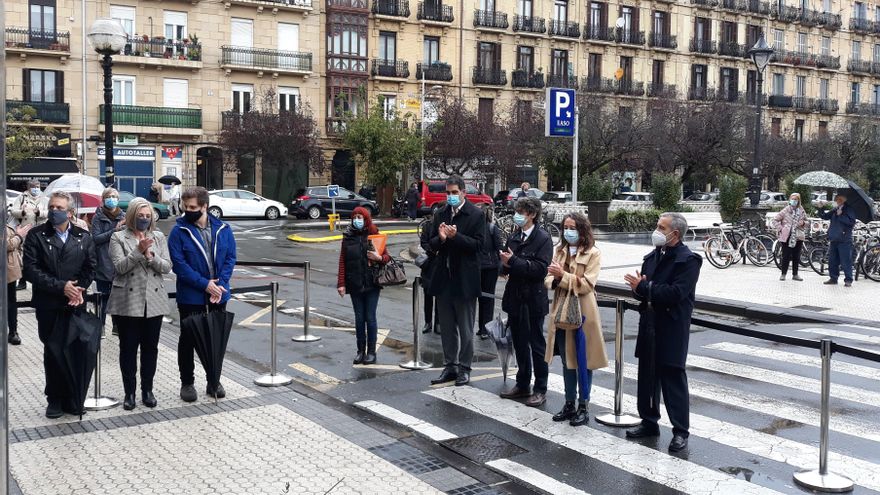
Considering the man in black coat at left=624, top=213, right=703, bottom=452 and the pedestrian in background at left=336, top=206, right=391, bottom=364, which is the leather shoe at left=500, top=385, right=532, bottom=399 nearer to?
the man in black coat at left=624, top=213, right=703, bottom=452

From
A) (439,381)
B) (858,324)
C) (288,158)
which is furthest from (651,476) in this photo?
(288,158)

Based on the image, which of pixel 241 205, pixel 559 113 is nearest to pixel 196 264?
pixel 559 113

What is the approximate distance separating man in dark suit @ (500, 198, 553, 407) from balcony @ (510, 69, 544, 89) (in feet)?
148

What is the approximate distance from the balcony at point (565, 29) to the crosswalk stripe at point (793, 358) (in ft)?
146

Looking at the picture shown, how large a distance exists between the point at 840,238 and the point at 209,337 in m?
12.2

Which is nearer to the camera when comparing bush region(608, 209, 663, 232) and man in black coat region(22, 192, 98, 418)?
man in black coat region(22, 192, 98, 418)

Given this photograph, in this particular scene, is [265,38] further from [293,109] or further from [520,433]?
[520,433]

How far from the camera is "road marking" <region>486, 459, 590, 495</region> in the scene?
5.79 meters

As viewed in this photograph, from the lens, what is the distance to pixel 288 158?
43375 mm


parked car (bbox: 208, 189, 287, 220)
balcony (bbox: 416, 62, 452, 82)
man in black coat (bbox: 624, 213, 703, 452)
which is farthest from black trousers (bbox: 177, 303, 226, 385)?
balcony (bbox: 416, 62, 452, 82)

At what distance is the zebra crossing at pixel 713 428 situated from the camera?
239 inches

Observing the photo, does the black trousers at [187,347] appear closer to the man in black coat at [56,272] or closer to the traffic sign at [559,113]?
the man in black coat at [56,272]

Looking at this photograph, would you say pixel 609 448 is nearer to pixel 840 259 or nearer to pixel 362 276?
pixel 362 276

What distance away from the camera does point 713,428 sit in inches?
286
